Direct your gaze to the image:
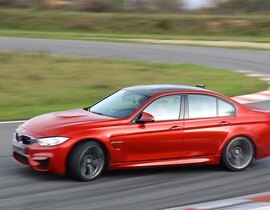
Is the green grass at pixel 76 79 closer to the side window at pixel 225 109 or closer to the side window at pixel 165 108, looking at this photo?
the side window at pixel 165 108

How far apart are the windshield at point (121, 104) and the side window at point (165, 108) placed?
168mm

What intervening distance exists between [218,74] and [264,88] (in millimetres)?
3530

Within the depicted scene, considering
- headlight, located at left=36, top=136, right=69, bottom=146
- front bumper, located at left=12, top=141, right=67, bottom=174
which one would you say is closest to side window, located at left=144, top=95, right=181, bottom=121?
headlight, located at left=36, top=136, right=69, bottom=146

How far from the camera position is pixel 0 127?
1402 centimetres

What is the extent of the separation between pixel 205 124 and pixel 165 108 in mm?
684

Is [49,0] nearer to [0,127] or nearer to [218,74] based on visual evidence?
[218,74]

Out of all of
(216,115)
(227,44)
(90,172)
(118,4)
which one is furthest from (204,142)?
(118,4)

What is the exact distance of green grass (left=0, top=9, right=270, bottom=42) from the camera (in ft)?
164

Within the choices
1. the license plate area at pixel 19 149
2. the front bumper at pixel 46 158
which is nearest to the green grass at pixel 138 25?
the license plate area at pixel 19 149

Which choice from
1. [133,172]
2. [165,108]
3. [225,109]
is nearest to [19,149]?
[133,172]

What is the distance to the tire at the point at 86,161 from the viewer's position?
907 cm

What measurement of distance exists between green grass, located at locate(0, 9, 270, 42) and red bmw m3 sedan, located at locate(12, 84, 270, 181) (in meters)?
39.0

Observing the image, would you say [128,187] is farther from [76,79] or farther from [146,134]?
[76,79]

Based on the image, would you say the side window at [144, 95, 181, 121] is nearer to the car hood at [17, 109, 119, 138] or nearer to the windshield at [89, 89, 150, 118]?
the windshield at [89, 89, 150, 118]
